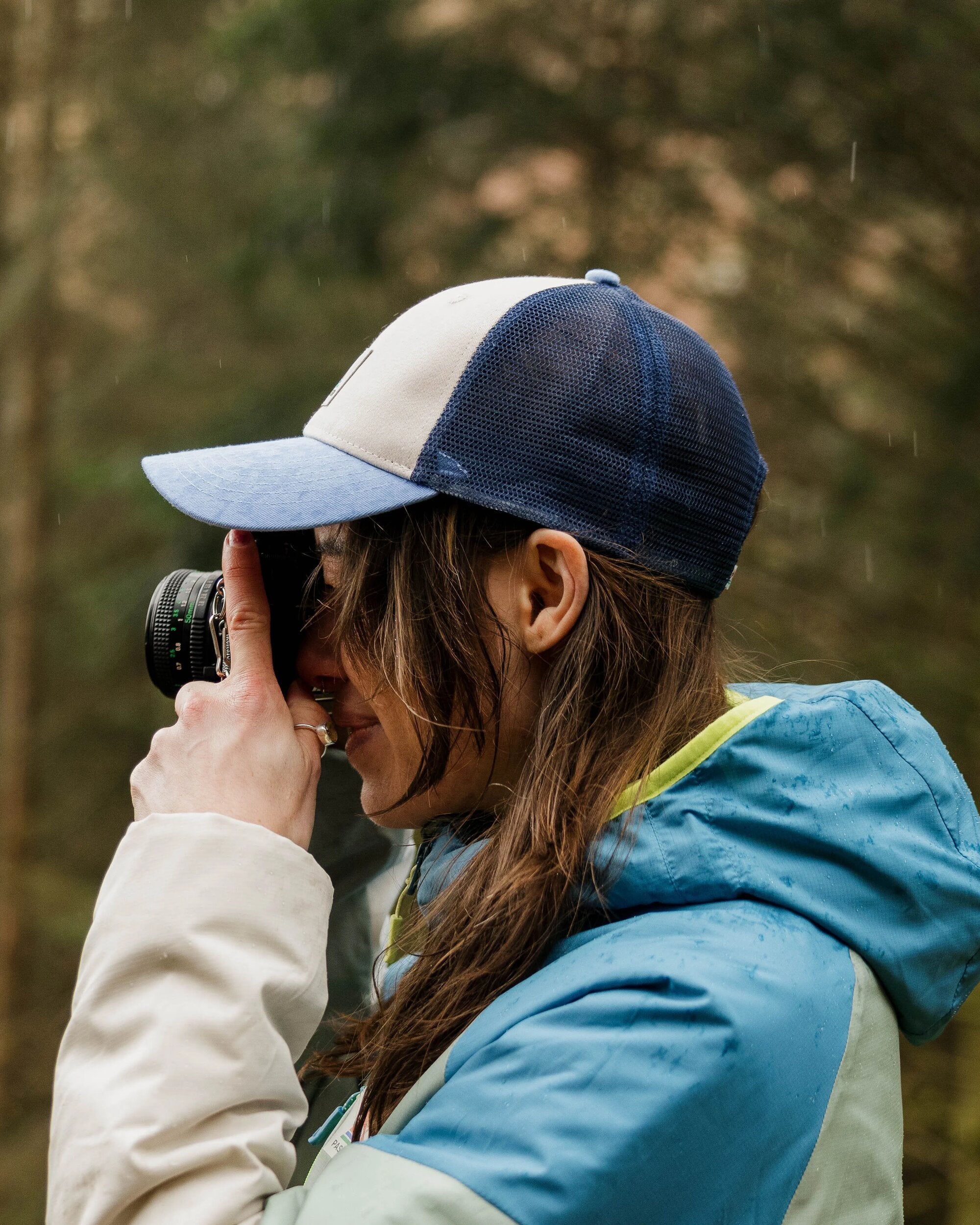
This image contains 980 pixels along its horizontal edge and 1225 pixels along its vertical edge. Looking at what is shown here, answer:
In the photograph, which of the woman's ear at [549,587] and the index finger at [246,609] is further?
the index finger at [246,609]

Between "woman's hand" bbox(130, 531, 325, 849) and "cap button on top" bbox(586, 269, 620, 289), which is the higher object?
"cap button on top" bbox(586, 269, 620, 289)

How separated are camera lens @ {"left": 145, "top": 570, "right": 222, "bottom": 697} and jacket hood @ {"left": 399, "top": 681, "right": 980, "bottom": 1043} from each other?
57cm

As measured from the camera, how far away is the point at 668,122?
169 inches

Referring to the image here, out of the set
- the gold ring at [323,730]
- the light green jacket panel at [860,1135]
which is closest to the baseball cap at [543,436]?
the gold ring at [323,730]

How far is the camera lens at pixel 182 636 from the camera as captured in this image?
1.37 meters

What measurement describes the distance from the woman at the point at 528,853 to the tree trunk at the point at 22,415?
588 cm

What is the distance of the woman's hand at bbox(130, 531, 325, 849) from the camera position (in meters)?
1.16

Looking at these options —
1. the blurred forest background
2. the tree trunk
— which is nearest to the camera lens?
the blurred forest background

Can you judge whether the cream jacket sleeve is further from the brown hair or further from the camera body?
the camera body

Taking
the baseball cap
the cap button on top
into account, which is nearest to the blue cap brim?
the baseball cap

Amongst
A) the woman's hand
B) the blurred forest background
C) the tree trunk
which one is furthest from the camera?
the tree trunk

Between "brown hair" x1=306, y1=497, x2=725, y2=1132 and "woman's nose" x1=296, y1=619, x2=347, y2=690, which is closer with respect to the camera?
"brown hair" x1=306, y1=497, x2=725, y2=1132

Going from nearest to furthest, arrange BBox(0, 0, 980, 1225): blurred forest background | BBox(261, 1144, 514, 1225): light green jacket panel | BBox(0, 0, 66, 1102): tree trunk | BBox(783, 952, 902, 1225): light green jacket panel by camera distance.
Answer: BBox(261, 1144, 514, 1225): light green jacket panel
BBox(783, 952, 902, 1225): light green jacket panel
BBox(0, 0, 980, 1225): blurred forest background
BBox(0, 0, 66, 1102): tree trunk

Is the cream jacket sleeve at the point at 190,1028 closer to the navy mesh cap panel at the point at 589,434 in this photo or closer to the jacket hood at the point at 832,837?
the jacket hood at the point at 832,837
